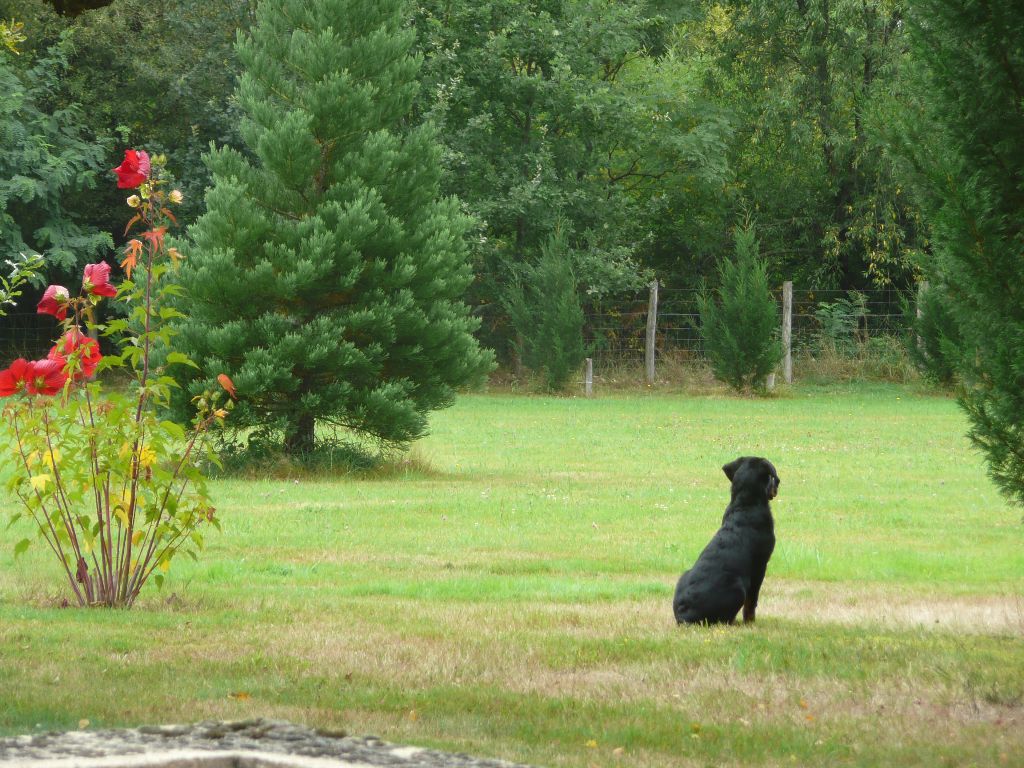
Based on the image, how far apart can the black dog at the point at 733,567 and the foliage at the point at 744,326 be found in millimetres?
26865

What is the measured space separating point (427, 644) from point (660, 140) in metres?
35.3

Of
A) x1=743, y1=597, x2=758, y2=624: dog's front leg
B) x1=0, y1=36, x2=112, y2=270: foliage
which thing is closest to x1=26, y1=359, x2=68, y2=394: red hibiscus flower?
x1=743, y1=597, x2=758, y2=624: dog's front leg

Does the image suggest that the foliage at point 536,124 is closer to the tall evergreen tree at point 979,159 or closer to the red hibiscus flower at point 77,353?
the red hibiscus flower at point 77,353

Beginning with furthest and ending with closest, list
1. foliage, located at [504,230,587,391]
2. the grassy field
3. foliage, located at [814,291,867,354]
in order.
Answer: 1. foliage, located at [814,291,867,354]
2. foliage, located at [504,230,587,391]
3. the grassy field


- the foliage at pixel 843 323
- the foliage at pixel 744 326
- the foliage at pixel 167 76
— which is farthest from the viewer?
the foliage at pixel 843 323

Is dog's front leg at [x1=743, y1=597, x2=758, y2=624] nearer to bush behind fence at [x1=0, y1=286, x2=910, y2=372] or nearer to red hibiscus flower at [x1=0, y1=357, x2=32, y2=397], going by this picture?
red hibiscus flower at [x1=0, y1=357, x2=32, y2=397]

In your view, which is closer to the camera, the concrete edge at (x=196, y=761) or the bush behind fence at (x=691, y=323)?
the concrete edge at (x=196, y=761)

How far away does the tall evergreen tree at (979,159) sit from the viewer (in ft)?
22.2

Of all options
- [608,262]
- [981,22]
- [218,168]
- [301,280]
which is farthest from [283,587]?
[608,262]

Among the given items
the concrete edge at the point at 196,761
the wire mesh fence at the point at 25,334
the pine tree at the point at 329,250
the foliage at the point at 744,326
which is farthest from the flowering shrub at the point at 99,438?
the wire mesh fence at the point at 25,334

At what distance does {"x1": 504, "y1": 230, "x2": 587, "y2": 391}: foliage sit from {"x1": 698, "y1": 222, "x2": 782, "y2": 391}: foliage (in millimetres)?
3479

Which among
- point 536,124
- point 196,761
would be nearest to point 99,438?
point 196,761

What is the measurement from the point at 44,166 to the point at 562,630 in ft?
Answer: 105

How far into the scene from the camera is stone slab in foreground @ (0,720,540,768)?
3986 mm
